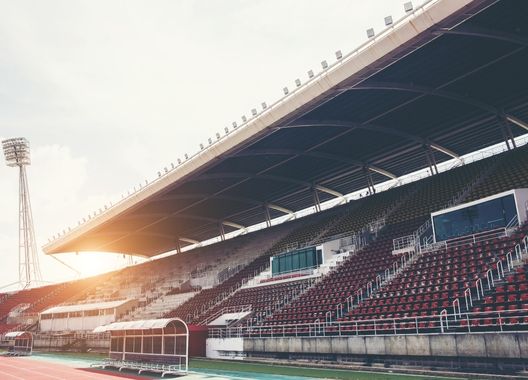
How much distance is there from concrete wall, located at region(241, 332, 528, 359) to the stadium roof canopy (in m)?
12.0

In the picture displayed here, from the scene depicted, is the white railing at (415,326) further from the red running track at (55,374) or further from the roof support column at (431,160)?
the roof support column at (431,160)

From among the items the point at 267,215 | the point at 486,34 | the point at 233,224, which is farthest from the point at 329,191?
the point at 486,34

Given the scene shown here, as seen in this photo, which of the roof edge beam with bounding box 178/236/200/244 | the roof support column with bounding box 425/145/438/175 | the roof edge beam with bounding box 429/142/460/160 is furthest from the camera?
the roof edge beam with bounding box 178/236/200/244

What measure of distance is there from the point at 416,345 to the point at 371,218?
709 inches

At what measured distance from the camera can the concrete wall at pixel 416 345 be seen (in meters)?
15.0

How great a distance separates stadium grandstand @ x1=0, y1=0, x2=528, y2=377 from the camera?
61.9 feet

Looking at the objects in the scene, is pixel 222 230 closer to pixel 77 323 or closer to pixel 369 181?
pixel 77 323

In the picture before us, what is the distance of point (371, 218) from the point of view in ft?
115

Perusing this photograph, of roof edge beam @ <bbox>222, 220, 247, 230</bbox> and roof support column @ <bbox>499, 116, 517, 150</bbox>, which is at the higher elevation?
roof support column @ <bbox>499, 116, 517, 150</bbox>

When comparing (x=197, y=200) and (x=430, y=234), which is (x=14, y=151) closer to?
(x=197, y=200)

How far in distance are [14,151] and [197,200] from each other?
46003 mm

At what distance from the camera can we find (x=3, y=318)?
61.4m

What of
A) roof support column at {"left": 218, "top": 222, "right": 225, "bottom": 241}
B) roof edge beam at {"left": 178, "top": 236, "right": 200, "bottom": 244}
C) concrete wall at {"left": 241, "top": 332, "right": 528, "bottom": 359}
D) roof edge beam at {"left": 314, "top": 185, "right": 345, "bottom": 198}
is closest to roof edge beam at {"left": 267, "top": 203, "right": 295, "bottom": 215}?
roof edge beam at {"left": 314, "top": 185, "right": 345, "bottom": 198}

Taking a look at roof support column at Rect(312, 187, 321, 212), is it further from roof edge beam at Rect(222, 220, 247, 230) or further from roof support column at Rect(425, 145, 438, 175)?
roof edge beam at Rect(222, 220, 247, 230)
